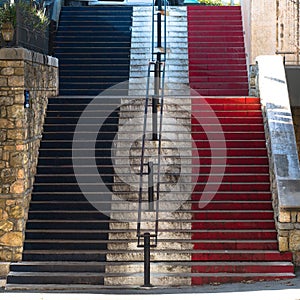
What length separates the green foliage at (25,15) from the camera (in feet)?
39.3

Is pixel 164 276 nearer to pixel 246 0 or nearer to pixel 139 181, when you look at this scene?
pixel 139 181

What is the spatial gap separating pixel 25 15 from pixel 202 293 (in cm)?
549

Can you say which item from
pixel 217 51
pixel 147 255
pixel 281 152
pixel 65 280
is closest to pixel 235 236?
pixel 281 152

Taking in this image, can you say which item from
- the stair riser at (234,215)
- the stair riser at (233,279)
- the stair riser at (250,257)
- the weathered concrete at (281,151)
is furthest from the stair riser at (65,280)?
the weathered concrete at (281,151)

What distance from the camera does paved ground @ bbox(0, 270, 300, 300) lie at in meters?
9.03

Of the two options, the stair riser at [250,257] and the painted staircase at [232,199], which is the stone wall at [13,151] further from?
the stair riser at [250,257]

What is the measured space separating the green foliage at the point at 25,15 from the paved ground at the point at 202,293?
420 centimetres

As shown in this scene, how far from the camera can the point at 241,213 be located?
11742 millimetres

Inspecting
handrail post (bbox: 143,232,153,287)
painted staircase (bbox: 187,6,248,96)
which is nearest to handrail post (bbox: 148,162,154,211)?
handrail post (bbox: 143,232,153,287)

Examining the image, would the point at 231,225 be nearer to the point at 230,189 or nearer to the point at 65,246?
the point at 230,189

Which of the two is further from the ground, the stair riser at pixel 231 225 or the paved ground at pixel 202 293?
the stair riser at pixel 231 225

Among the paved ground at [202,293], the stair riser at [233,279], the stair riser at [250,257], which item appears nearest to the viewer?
the paved ground at [202,293]

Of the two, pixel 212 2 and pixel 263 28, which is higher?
pixel 212 2

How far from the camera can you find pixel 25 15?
41.0ft
